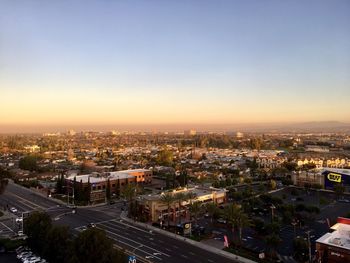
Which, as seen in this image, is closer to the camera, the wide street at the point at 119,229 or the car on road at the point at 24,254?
the car on road at the point at 24,254

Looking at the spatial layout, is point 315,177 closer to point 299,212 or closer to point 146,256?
point 299,212

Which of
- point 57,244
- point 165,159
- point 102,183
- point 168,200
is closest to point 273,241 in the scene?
point 168,200

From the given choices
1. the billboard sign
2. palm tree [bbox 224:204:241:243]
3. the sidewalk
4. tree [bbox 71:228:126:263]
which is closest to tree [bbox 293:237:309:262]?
the sidewalk

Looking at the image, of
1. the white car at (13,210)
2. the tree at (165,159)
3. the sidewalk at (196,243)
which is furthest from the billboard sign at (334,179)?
the white car at (13,210)

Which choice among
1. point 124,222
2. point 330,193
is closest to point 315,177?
point 330,193

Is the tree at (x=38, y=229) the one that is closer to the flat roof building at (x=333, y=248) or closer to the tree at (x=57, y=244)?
the tree at (x=57, y=244)

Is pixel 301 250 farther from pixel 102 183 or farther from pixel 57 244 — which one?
pixel 102 183

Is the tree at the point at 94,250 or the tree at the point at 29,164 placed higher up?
the tree at the point at 94,250

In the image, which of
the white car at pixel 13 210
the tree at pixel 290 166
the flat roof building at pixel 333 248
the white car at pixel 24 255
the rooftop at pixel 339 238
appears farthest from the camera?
the tree at pixel 290 166
